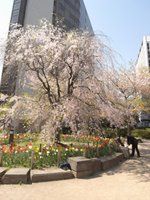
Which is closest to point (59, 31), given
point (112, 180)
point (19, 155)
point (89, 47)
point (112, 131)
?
point (89, 47)

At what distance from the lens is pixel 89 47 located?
41.2 feet

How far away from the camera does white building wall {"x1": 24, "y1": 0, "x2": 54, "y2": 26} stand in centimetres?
6188

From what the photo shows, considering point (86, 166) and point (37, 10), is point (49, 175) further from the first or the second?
point (37, 10)

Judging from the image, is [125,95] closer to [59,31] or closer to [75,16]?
[59,31]

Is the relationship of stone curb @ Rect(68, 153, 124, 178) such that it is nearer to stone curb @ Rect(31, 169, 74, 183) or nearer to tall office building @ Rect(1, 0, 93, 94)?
stone curb @ Rect(31, 169, 74, 183)

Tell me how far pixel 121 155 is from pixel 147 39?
97.5 m

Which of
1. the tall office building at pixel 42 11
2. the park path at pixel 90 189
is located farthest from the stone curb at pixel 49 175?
the tall office building at pixel 42 11

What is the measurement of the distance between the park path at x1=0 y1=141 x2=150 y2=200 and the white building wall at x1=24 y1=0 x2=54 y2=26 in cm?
5798

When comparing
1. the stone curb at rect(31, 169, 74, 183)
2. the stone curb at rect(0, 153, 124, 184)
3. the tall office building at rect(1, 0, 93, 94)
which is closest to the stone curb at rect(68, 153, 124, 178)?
the stone curb at rect(0, 153, 124, 184)

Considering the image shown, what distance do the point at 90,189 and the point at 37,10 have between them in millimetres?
62687

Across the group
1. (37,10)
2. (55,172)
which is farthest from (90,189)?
(37,10)

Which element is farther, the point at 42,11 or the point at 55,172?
the point at 42,11

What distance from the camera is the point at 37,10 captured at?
63.5 meters

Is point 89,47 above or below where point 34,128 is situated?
above
